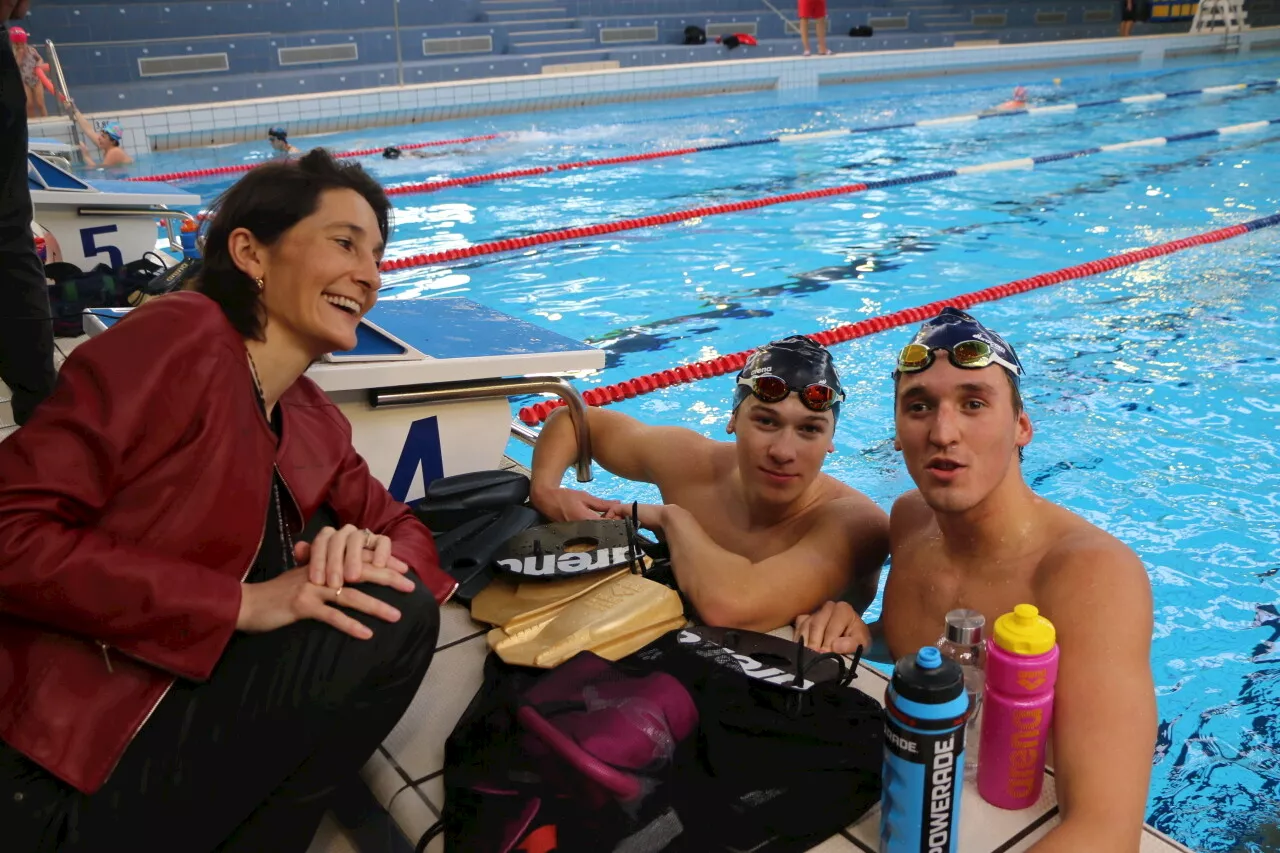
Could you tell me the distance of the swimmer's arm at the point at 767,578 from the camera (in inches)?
88.5

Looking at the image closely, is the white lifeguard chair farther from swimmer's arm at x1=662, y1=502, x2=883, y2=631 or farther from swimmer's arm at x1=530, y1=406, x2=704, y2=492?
swimmer's arm at x1=662, y1=502, x2=883, y2=631

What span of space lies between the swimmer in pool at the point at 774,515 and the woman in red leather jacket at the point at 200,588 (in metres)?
0.74

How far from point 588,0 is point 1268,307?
1713 centimetres

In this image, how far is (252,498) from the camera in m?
1.67

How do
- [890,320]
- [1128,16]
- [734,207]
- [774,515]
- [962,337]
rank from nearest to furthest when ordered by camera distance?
[962,337]
[774,515]
[890,320]
[734,207]
[1128,16]

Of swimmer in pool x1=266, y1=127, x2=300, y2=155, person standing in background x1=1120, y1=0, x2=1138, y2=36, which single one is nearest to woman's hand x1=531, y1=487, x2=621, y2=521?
swimmer in pool x1=266, y1=127, x2=300, y2=155

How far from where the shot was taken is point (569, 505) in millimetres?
2805

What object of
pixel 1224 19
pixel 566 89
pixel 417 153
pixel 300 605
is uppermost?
pixel 1224 19

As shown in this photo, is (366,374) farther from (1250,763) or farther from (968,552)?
(1250,763)

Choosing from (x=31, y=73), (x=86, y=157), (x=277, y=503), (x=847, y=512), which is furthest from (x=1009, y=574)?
(x=31, y=73)

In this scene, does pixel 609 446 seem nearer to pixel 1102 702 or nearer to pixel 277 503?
pixel 277 503

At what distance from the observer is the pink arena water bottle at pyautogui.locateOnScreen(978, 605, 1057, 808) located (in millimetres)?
1539

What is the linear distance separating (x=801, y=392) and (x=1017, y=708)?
0.96m

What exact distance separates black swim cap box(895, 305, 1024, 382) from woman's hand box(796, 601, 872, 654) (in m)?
0.61
